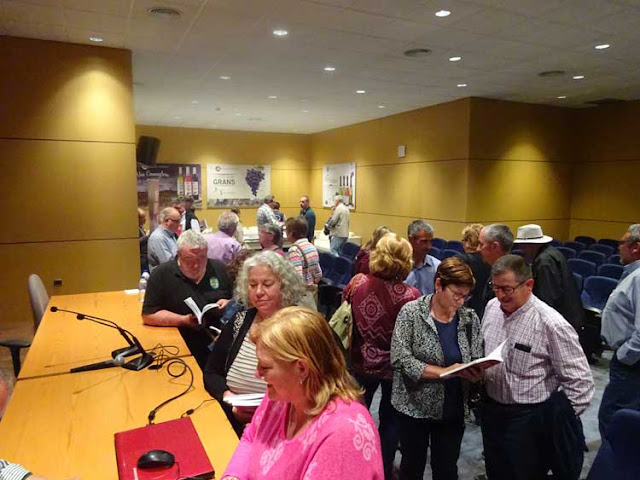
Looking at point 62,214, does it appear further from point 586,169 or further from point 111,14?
point 586,169

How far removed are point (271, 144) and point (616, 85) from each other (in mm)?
8796

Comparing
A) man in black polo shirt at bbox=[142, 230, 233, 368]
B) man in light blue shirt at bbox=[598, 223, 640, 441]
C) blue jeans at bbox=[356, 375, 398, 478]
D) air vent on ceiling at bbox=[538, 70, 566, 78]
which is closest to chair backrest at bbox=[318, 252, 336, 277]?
man in black polo shirt at bbox=[142, 230, 233, 368]

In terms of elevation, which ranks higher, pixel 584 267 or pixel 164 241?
pixel 164 241

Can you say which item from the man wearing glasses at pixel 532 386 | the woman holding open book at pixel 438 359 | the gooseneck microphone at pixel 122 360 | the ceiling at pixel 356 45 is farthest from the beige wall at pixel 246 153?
the man wearing glasses at pixel 532 386

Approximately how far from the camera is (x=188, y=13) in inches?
165

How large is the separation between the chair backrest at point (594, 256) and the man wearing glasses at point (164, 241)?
619 centimetres

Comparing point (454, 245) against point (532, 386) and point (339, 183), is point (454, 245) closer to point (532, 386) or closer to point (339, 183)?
point (339, 183)

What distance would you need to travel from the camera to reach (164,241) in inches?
190

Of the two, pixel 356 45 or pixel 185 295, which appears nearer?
pixel 185 295

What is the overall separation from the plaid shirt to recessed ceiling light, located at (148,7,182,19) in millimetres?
3982

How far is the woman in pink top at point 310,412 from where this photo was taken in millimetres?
1080

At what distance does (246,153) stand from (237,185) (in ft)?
3.33

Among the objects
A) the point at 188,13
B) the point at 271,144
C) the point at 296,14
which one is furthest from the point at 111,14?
the point at 271,144

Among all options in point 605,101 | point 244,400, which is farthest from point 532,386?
point 605,101
